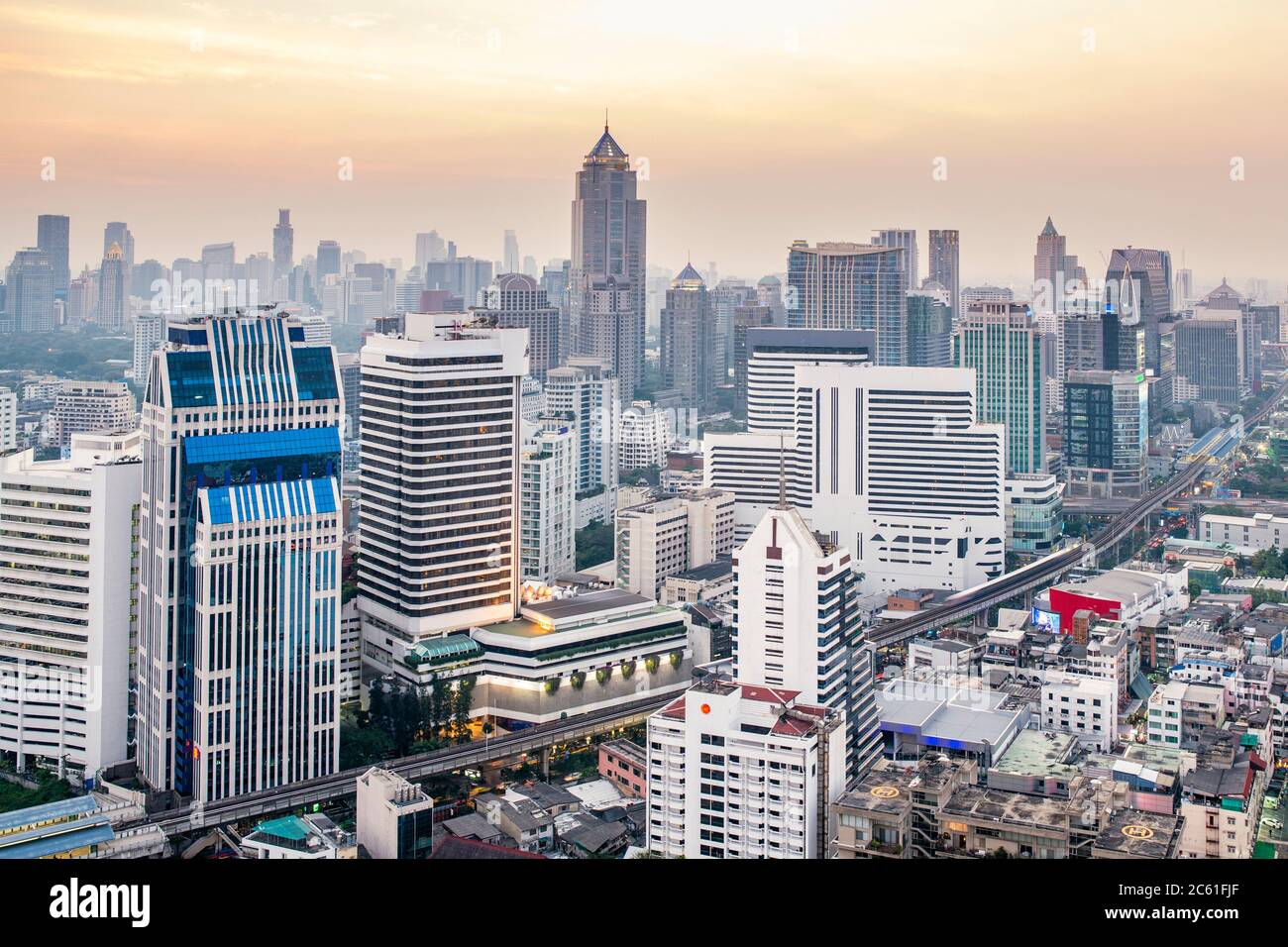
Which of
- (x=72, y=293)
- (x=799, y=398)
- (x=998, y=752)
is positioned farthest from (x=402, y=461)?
(x=72, y=293)

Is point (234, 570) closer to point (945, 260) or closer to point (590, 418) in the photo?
point (590, 418)

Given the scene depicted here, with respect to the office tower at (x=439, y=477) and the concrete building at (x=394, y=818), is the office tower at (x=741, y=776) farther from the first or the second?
the office tower at (x=439, y=477)

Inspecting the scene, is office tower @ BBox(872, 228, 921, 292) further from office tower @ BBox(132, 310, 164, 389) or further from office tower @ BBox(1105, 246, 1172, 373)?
office tower @ BBox(132, 310, 164, 389)

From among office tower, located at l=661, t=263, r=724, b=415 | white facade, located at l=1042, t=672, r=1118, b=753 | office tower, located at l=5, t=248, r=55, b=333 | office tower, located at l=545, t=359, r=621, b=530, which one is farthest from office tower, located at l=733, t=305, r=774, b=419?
white facade, located at l=1042, t=672, r=1118, b=753

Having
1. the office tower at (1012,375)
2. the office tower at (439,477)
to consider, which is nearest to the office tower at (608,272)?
the office tower at (1012,375)

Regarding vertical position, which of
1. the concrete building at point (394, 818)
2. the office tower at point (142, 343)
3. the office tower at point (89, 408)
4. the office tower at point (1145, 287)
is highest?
the office tower at point (1145, 287)
